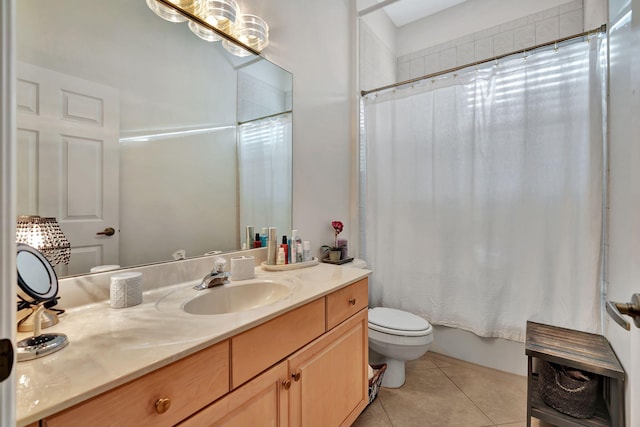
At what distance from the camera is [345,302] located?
1256 millimetres

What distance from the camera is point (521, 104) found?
5.96ft

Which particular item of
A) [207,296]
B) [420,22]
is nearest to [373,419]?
[207,296]

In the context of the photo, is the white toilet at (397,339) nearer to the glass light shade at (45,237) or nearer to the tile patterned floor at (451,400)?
the tile patterned floor at (451,400)

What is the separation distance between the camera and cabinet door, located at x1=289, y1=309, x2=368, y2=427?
3.29 ft

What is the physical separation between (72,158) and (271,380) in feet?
3.07

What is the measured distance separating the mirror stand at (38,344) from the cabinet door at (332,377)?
0.61 metres

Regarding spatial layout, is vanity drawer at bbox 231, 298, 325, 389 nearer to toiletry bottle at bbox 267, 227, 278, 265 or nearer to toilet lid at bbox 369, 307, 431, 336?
toiletry bottle at bbox 267, 227, 278, 265

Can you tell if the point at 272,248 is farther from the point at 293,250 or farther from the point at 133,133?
the point at 133,133

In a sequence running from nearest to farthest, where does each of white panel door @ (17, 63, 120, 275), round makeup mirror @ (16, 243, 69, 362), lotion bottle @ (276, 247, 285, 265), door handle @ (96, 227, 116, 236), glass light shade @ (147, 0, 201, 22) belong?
round makeup mirror @ (16, 243, 69, 362) → white panel door @ (17, 63, 120, 275) → door handle @ (96, 227, 116, 236) → glass light shade @ (147, 0, 201, 22) → lotion bottle @ (276, 247, 285, 265)

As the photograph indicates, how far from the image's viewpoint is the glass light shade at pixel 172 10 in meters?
1.09

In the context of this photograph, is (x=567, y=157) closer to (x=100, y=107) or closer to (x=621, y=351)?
(x=621, y=351)

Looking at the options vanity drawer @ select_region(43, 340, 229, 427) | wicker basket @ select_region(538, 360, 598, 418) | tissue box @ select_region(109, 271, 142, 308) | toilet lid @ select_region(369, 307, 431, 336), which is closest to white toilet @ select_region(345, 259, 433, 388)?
toilet lid @ select_region(369, 307, 431, 336)

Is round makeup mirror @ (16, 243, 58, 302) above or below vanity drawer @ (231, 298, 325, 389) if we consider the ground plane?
above

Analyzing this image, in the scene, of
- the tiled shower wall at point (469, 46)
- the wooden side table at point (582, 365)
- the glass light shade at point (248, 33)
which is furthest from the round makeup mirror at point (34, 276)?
the tiled shower wall at point (469, 46)
